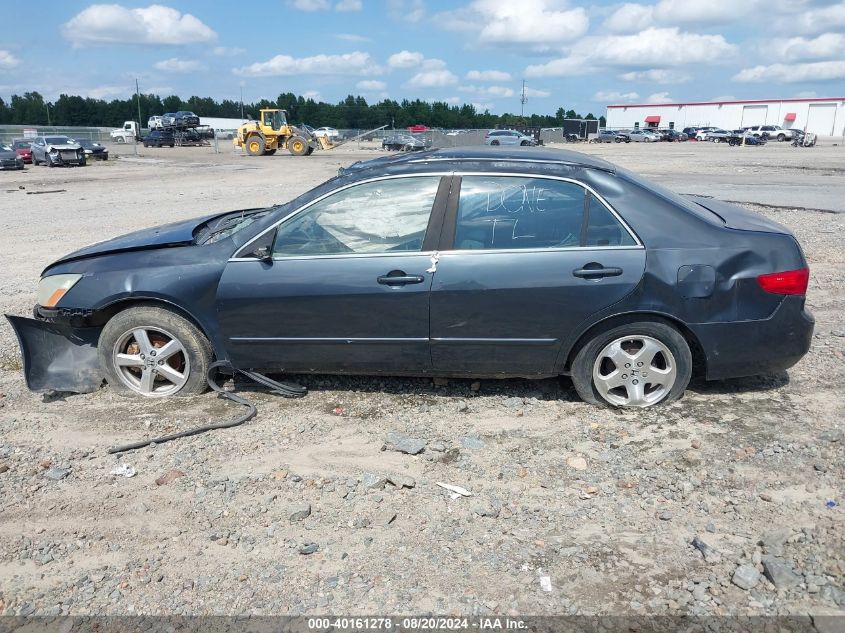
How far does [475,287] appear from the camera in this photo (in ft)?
13.8

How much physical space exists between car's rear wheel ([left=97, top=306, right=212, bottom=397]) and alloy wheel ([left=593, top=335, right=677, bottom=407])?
271cm

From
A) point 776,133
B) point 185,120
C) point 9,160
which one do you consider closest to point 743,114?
point 776,133

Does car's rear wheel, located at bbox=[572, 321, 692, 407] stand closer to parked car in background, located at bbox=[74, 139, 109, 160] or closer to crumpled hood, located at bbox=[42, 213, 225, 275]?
crumpled hood, located at bbox=[42, 213, 225, 275]

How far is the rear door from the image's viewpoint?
416cm

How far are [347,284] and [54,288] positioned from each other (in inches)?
84.8

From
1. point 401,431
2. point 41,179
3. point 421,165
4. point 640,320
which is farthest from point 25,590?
point 41,179

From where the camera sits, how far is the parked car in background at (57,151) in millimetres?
34656

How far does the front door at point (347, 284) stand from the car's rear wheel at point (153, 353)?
11.6 inches

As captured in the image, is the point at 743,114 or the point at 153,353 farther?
the point at 743,114

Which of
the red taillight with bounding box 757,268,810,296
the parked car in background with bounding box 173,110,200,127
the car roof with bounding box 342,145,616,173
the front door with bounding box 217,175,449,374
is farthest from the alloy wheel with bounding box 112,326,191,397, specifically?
the parked car in background with bounding box 173,110,200,127

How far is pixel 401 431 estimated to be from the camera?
4258mm

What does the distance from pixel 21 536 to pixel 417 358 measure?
2389mm

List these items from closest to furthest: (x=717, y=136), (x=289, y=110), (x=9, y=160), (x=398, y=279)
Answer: (x=398, y=279), (x=9, y=160), (x=717, y=136), (x=289, y=110)

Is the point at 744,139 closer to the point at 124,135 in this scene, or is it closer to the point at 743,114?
the point at 743,114
